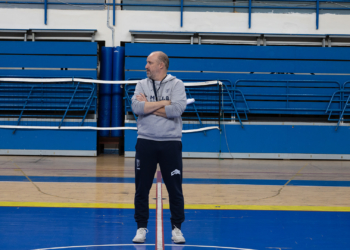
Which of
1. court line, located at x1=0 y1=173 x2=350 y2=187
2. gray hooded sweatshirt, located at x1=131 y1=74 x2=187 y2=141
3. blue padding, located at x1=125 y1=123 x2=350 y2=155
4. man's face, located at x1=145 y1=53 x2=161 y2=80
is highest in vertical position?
man's face, located at x1=145 y1=53 x2=161 y2=80

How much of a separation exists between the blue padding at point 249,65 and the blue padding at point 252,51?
12 cm

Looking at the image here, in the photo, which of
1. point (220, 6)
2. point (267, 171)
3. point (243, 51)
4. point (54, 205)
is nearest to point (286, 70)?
point (243, 51)

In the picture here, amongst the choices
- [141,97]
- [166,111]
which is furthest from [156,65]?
[166,111]

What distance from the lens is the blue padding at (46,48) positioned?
31.9 feet

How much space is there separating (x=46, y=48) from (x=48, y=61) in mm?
350

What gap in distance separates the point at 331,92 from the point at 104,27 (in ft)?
20.6

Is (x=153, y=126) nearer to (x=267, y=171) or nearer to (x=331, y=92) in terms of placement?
(x=267, y=171)

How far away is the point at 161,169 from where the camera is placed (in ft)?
10.1

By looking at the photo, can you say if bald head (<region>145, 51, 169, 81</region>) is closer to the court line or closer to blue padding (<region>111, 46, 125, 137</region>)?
the court line

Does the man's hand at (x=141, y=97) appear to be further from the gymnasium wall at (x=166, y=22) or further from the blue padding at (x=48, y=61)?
the gymnasium wall at (x=166, y=22)

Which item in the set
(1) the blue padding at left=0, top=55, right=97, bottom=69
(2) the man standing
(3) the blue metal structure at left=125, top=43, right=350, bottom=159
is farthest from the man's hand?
(1) the blue padding at left=0, top=55, right=97, bottom=69

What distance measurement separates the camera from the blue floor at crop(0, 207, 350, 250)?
2984mm

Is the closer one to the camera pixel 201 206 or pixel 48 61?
pixel 201 206

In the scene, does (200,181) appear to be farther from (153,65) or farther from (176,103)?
(153,65)
